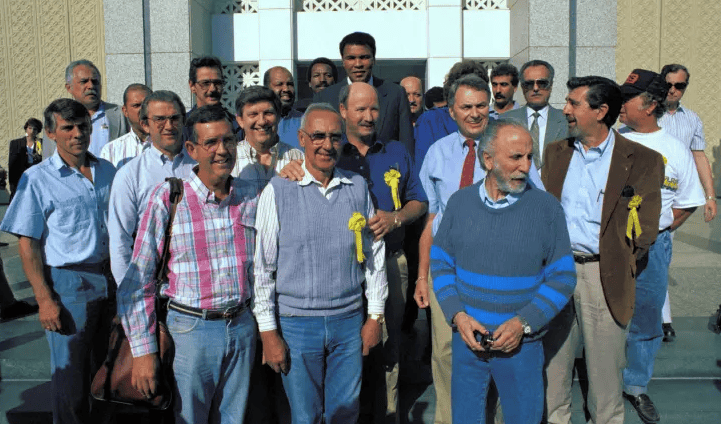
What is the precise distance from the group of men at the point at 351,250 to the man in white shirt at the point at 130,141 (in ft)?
0.09

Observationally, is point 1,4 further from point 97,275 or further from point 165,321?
point 165,321

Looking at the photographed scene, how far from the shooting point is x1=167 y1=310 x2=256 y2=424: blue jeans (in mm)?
3076

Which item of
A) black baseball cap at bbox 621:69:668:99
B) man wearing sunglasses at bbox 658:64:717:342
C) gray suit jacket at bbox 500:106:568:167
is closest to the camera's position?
black baseball cap at bbox 621:69:668:99

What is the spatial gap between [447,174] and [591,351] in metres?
1.33

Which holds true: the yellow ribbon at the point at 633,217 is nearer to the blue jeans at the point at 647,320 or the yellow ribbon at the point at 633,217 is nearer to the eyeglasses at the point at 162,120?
the blue jeans at the point at 647,320

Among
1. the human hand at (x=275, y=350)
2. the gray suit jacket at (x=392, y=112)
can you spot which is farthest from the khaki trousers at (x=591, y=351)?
the gray suit jacket at (x=392, y=112)

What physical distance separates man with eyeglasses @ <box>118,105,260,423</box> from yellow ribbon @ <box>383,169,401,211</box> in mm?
977

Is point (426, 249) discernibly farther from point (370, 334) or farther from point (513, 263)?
point (513, 263)

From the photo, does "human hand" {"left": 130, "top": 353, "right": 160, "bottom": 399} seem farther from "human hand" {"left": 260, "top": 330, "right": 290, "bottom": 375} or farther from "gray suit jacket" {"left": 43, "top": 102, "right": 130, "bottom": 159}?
"gray suit jacket" {"left": 43, "top": 102, "right": 130, "bottom": 159}

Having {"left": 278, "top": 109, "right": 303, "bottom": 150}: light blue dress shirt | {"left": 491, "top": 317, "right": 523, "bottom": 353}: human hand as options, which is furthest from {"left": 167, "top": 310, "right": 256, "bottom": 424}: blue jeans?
{"left": 278, "top": 109, "right": 303, "bottom": 150}: light blue dress shirt

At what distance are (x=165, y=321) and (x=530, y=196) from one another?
1864 mm

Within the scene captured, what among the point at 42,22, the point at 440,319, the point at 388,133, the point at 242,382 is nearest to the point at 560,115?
the point at 388,133

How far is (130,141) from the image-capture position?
15.6ft

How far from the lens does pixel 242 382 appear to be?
3225mm
